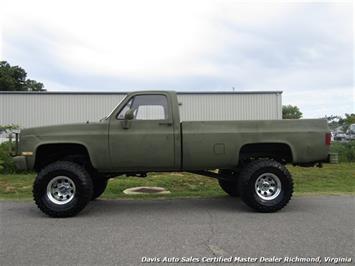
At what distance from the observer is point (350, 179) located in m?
12.1

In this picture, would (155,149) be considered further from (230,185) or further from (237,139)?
(230,185)

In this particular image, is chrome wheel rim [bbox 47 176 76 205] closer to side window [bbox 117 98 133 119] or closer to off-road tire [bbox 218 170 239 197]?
side window [bbox 117 98 133 119]

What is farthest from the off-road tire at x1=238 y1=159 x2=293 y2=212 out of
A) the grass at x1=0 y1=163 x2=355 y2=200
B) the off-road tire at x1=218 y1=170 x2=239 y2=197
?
the grass at x1=0 y1=163 x2=355 y2=200

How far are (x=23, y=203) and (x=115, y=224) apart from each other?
293 centimetres

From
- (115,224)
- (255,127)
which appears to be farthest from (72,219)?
(255,127)

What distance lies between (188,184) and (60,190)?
4526 millimetres

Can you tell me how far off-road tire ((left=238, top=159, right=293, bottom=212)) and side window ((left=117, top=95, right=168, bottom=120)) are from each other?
6.07ft

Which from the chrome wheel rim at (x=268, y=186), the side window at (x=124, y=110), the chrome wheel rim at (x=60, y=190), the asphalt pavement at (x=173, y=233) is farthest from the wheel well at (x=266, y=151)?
the chrome wheel rim at (x=60, y=190)

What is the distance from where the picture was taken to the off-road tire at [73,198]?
7188 millimetres

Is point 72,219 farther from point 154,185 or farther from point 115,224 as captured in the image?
point 154,185

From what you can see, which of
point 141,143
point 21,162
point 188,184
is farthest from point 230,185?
point 21,162

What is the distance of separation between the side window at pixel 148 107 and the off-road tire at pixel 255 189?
1.85 meters

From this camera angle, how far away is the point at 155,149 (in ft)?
24.8

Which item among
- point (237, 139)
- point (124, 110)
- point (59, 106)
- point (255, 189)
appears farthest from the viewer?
point (59, 106)
